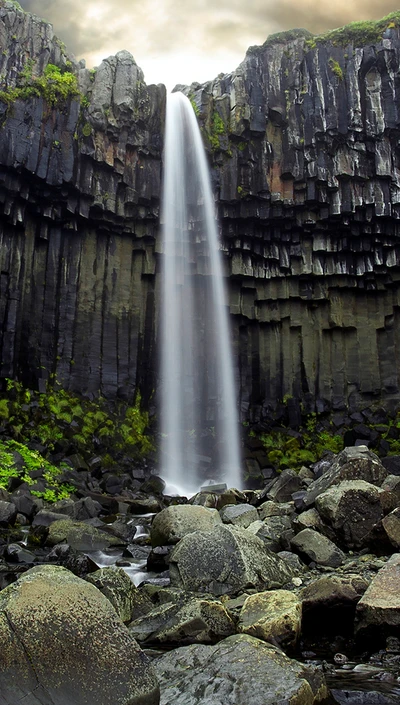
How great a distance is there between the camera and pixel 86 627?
13.6 feet

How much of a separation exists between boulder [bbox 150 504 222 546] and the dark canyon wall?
12493 millimetres

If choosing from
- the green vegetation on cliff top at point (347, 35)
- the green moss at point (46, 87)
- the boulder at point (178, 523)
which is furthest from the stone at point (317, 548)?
the green vegetation on cliff top at point (347, 35)

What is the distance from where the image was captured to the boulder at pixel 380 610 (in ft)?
19.0

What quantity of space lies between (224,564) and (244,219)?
767 inches

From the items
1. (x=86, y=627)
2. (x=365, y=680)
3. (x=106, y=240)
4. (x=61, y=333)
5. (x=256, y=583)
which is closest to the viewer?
(x=86, y=627)

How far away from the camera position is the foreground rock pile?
13.0 ft

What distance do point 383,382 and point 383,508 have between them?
1682 cm

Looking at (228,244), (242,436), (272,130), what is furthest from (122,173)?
(242,436)

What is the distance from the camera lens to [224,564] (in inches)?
301

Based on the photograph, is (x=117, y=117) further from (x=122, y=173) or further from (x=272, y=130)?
(x=272, y=130)

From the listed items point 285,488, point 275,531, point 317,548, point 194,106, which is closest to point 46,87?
point 194,106

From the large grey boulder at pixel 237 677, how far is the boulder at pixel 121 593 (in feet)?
6.68

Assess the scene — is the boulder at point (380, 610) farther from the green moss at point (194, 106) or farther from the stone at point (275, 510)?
the green moss at point (194, 106)

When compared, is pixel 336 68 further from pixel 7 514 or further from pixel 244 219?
pixel 7 514
